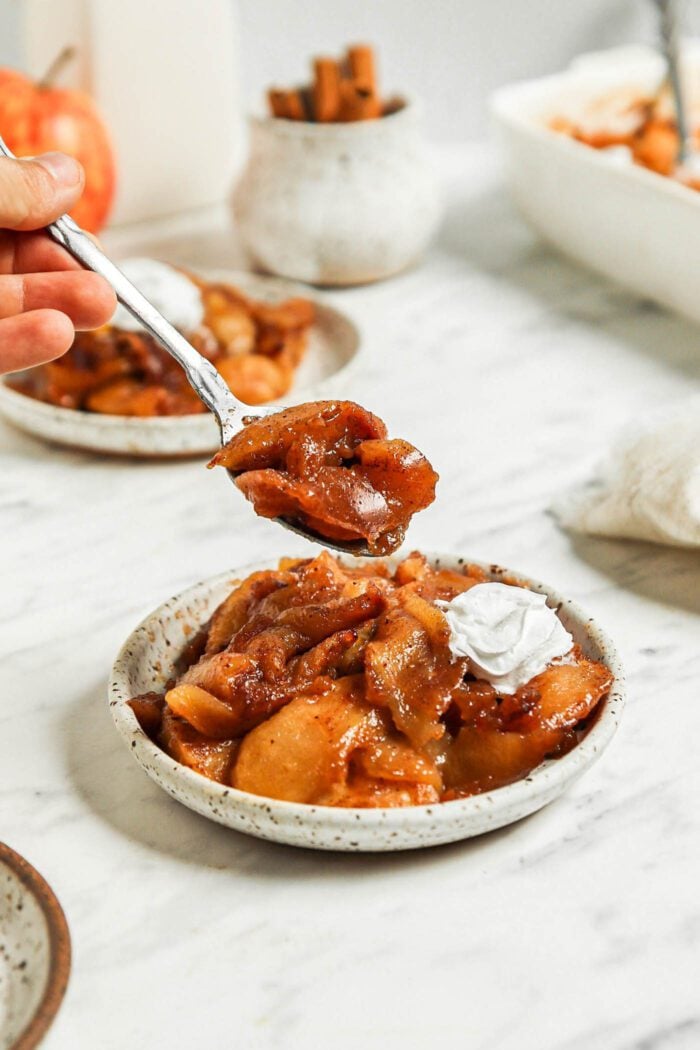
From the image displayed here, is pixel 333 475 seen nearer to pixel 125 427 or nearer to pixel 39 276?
pixel 39 276

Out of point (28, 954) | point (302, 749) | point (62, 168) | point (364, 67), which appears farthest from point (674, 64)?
point (28, 954)

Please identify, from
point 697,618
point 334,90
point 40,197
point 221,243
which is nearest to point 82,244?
point 40,197

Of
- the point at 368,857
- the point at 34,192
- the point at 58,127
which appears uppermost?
the point at 34,192

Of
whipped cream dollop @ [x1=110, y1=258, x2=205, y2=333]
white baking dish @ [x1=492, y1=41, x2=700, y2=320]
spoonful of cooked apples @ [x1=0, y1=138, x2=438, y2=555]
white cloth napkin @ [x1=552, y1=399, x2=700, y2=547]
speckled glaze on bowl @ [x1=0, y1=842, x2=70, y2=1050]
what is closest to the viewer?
speckled glaze on bowl @ [x1=0, y1=842, x2=70, y2=1050]

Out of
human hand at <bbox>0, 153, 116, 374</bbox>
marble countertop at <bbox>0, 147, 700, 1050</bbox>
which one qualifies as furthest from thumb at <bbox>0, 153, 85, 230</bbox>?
marble countertop at <bbox>0, 147, 700, 1050</bbox>

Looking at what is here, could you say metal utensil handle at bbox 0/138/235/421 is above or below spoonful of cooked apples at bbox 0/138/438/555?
above

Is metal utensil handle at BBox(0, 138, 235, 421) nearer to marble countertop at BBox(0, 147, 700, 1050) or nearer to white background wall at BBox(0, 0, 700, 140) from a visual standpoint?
marble countertop at BBox(0, 147, 700, 1050)
